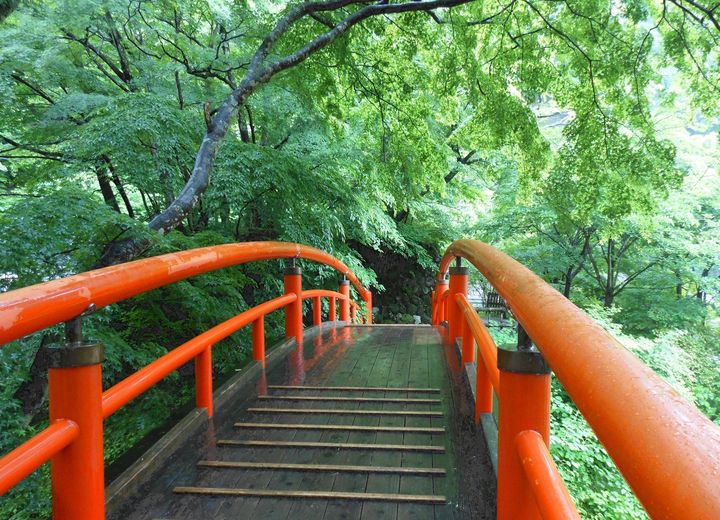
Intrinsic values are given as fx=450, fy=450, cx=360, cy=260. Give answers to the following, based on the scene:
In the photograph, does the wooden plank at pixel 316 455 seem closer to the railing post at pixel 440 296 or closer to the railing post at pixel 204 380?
the railing post at pixel 204 380

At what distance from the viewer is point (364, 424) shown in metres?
2.43

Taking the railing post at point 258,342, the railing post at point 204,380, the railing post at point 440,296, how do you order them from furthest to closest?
the railing post at point 440,296, the railing post at point 258,342, the railing post at point 204,380

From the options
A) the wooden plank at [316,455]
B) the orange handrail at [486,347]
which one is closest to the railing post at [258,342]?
the wooden plank at [316,455]

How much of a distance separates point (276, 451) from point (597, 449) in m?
5.31

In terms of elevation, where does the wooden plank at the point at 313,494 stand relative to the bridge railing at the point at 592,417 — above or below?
below

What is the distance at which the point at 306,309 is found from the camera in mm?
7516

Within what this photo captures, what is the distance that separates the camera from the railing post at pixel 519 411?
3.36ft

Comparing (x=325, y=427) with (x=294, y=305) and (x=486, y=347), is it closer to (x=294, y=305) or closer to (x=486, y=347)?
(x=486, y=347)

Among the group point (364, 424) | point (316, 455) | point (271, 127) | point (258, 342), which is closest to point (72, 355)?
point (316, 455)

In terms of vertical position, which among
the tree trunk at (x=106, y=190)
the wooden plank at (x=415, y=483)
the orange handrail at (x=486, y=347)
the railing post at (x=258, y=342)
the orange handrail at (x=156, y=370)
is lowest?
the wooden plank at (x=415, y=483)

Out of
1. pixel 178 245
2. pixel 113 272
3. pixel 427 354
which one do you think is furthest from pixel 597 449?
pixel 113 272

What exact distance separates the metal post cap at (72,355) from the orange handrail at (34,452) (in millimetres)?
148

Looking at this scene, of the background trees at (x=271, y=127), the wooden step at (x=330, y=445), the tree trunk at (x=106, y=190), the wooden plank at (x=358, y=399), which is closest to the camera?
the wooden step at (x=330, y=445)

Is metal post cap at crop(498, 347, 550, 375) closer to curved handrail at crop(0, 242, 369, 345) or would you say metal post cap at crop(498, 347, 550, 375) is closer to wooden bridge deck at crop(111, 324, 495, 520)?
wooden bridge deck at crop(111, 324, 495, 520)
